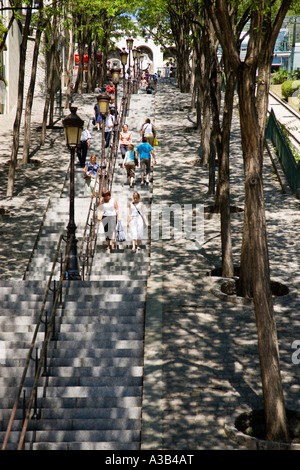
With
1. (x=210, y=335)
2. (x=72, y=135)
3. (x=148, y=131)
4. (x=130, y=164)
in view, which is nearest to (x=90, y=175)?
(x=130, y=164)

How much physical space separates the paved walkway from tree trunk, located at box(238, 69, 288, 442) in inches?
27.1

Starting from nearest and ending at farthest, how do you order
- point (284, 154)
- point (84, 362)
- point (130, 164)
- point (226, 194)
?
point (84, 362), point (226, 194), point (130, 164), point (284, 154)

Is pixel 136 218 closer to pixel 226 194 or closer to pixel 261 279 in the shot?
pixel 226 194

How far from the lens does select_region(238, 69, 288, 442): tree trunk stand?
850 cm

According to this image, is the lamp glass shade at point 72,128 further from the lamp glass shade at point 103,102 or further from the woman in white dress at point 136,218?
the lamp glass shade at point 103,102

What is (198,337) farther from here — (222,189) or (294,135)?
(294,135)

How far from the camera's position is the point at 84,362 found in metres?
10.3

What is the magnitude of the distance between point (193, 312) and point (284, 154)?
1267 cm

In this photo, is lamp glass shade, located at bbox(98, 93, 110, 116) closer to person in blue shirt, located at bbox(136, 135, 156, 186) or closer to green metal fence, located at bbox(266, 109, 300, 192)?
person in blue shirt, located at bbox(136, 135, 156, 186)

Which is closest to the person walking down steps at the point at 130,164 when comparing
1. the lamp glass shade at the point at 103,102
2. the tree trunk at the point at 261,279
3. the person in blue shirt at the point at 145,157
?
the person in blue shirt at the point at 145,157

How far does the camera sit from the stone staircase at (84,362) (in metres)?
8.84

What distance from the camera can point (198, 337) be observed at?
1134 centimetres

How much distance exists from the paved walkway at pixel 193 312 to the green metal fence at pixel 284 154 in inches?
25.0
